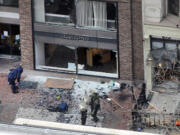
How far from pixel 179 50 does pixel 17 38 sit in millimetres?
10828

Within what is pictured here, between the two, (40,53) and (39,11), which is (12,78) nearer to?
(40,53)

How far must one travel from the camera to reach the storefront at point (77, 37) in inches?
1209

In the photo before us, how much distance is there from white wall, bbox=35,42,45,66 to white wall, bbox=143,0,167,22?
24.3 feet

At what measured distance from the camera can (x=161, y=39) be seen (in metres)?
28.4

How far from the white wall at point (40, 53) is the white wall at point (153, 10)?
Answer: 7405 millimetres

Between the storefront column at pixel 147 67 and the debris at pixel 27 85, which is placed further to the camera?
the debris at pixel 27 85

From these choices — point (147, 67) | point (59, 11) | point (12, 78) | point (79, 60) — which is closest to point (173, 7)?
point (147, 67)

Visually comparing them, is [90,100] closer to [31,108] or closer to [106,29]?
[31,108]

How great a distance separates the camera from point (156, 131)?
25.1m

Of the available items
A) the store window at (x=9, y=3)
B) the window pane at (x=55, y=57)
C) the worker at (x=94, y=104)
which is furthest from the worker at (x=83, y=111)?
the store window at (x=9, y=3)

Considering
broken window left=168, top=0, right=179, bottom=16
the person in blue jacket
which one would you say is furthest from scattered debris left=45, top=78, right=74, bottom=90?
broken window left=168, top=0, right=179, bottom=16

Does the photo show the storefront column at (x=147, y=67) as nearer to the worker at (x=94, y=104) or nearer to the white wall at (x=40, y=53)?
the worker at (x=94, y=104)

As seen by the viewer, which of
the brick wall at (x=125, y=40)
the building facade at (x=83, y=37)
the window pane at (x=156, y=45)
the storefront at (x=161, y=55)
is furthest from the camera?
the building facade at (x=83, y=37)

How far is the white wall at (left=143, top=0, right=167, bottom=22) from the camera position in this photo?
28078mm
